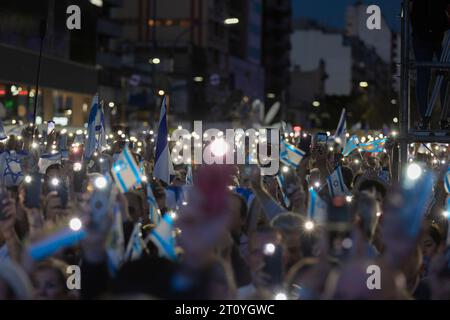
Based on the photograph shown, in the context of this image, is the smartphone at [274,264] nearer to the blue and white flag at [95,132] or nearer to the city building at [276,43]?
the blue and white flag at [95,132]

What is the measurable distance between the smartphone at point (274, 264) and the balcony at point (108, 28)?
210 ft

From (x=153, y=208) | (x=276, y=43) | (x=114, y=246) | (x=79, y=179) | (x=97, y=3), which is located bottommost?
(x=114, y=246)

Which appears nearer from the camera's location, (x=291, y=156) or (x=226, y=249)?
(x=226, y=249)

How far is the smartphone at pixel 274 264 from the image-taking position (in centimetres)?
715

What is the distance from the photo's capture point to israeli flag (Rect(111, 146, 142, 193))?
356 inches

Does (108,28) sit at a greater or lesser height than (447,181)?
→ greater

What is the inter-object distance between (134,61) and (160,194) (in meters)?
76.6

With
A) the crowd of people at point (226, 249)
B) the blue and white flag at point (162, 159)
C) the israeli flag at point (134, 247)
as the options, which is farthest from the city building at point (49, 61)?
the israeli flag at point (134, 247)

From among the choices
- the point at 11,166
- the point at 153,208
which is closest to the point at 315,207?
the point at 153,208

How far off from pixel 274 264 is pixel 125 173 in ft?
7.40

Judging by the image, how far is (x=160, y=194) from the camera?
1123 cm

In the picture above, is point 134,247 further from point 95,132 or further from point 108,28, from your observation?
point 108,28

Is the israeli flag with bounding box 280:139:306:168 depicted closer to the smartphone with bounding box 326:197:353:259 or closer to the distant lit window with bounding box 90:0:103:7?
the smartphone with bounding box 326:197:353:259

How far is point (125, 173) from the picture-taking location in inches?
361
